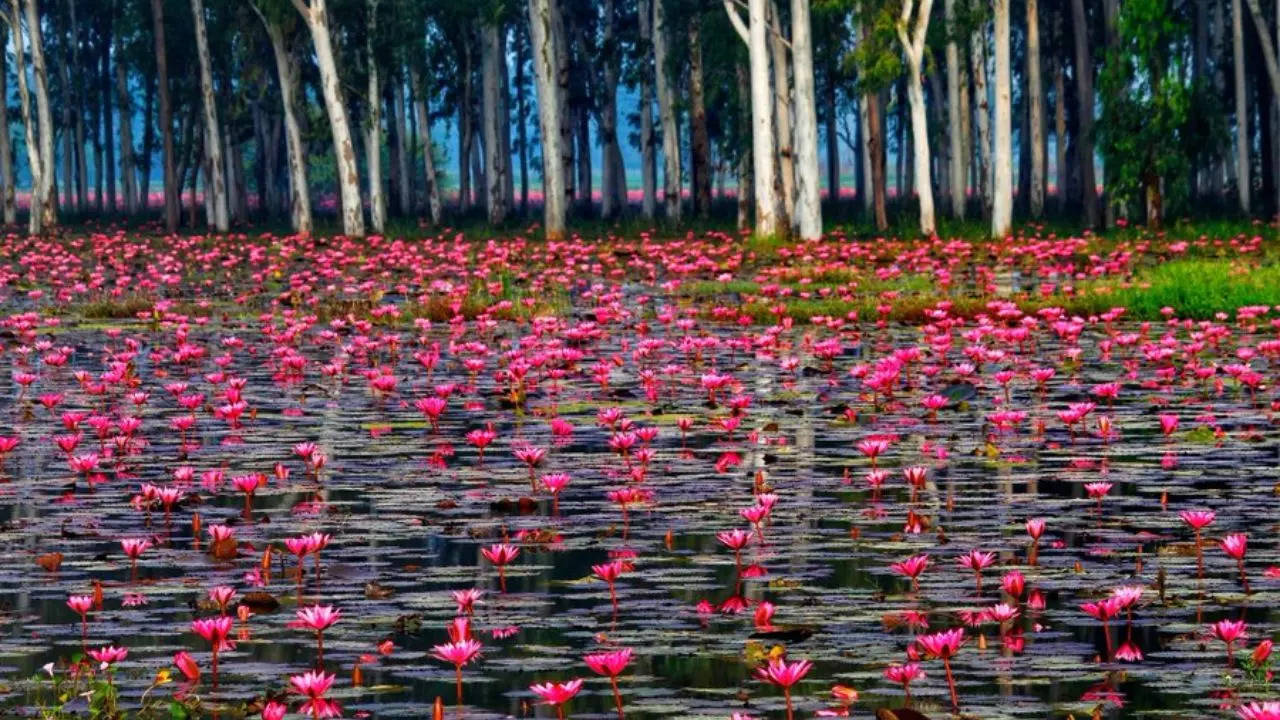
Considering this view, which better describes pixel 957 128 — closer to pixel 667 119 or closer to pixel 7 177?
pixel 667 119

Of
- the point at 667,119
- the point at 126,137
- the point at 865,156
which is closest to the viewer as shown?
the point at 667,119

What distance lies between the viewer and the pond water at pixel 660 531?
5.12 m

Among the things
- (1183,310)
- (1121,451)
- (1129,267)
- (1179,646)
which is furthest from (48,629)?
(1129,267)

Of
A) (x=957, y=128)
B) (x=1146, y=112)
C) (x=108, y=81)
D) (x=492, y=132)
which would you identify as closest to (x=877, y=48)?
(x=1146, y=112)

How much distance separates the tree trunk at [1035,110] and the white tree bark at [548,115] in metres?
9.75

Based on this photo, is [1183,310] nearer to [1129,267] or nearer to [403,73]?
[1129,267]

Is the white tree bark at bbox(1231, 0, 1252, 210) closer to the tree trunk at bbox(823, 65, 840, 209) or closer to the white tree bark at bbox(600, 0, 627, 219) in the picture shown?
the tree trunk at bbox(823, 65, 840, 209)

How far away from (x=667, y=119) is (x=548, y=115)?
14.3 meters

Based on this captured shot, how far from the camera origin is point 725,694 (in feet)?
16.1

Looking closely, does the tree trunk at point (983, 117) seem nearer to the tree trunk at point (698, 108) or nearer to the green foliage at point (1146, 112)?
the green foliage at point (1146, 112)

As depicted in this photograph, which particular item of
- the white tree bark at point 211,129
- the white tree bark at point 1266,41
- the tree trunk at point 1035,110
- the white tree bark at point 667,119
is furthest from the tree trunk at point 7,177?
the white tree bark at point 1266,41

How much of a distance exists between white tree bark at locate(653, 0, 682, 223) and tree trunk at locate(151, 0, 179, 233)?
12425mm

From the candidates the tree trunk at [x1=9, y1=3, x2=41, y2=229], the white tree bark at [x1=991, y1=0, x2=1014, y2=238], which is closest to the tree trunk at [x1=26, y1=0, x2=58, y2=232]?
the tree trunk at [x1=9, y1=3, x2=41, y2=229]

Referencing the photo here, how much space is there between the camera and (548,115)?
133 feet
